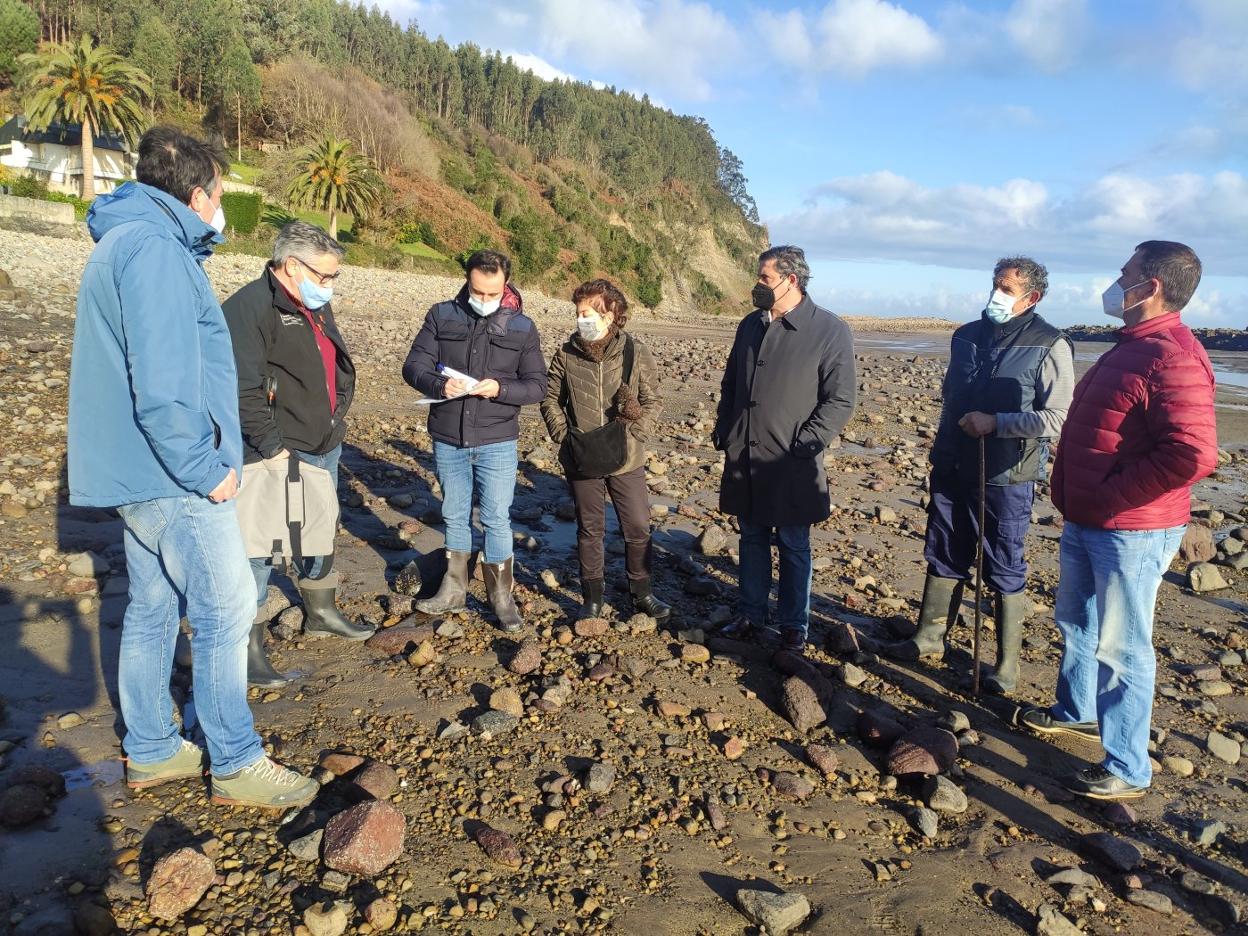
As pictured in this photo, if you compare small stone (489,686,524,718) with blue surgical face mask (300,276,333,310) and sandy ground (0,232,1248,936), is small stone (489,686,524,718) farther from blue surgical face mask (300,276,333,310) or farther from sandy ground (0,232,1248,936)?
blue surgical face mask (300,276,333,310)

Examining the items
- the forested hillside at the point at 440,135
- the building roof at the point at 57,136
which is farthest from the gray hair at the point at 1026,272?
the building roof at the point at 57,136

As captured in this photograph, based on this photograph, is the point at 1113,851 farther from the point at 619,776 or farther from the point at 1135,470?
the point at 619,776

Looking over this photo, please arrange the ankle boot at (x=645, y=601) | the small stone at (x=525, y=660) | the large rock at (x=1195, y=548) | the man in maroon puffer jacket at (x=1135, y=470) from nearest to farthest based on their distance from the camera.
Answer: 1. the man in maroon puffer jacket at (x=1135, y=470)
2. the small stone at (x=525, y=660)
3. the ankle boot at (x=645, y=601)
4. the large rock at (x=1195, y=548)

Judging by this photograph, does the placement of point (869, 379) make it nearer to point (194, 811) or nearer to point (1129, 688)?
point (1129, 688)

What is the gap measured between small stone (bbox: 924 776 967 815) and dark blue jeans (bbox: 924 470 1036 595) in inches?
60.0

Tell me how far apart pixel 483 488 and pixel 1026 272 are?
3334 mm

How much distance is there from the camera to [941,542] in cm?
501

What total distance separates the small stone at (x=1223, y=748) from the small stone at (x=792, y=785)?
2258 millimetres

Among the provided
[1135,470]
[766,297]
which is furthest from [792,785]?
[766,297]

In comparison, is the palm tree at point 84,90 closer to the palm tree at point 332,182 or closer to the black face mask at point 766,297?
the palm tree at point 332,182

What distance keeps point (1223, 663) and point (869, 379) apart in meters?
14.5

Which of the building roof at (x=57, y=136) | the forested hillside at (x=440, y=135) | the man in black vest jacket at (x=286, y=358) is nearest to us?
the man in black vest jacket at (x=286, y=358)

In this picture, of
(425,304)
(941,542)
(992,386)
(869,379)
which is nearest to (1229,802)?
(941,542)

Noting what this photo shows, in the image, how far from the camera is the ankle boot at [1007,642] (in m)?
4.70
